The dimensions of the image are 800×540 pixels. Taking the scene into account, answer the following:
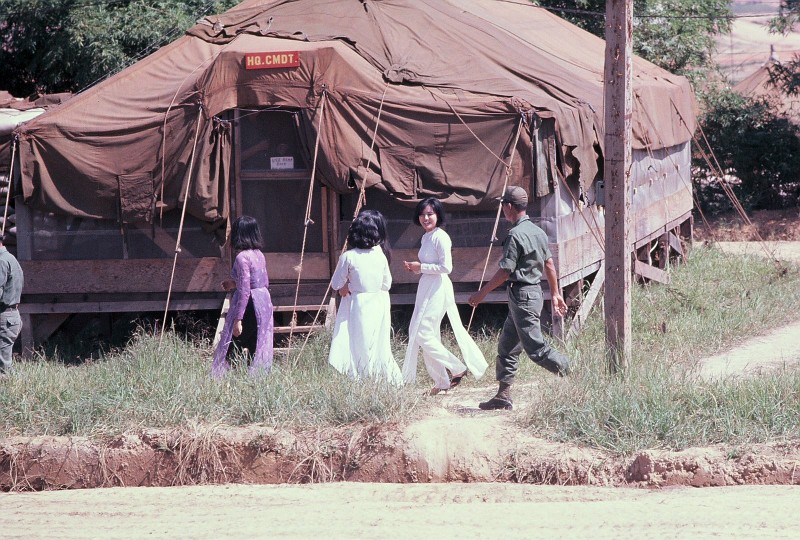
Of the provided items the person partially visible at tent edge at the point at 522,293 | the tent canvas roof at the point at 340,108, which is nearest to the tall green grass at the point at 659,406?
the person partially visible at tent edge at the point at 522,293

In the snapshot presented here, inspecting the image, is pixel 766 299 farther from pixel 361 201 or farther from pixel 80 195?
pixel 80 195

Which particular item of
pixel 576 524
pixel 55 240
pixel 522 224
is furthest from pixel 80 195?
pixel 576 524

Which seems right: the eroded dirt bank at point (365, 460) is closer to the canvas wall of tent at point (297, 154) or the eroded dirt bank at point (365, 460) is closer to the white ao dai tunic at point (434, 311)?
the white ao dai tunic at point (434, 311)

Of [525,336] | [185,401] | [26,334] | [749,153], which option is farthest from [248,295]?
[749,153]

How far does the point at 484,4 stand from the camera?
43.2 ft

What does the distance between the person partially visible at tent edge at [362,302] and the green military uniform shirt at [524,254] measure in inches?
44.9

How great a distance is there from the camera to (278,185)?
10.6m

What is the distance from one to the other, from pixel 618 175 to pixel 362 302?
7.04ft

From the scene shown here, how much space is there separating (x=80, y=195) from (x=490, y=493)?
235 inches

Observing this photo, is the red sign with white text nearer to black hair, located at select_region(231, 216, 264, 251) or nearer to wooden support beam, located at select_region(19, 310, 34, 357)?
black hair, located at select_region(231, 216, 264, 251)

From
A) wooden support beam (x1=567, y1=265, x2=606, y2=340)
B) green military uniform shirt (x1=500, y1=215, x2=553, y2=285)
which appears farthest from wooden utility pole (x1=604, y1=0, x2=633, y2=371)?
wooden support beam (x1=567, y1=265, x2=606, y2=340)

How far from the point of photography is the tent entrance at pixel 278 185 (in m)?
10.5

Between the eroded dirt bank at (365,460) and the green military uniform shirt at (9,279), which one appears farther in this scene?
the green military uniform shirt at (9,279)

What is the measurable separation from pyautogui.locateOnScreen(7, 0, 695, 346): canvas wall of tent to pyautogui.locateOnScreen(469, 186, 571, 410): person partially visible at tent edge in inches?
91.5
